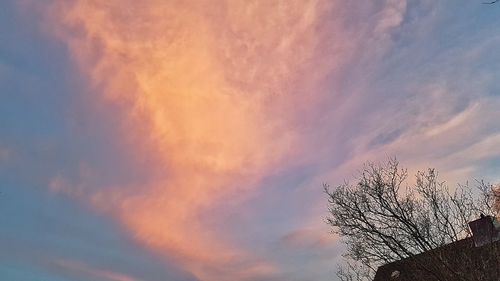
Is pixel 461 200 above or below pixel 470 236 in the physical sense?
above

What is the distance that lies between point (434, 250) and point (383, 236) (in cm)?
242

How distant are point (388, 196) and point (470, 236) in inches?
155

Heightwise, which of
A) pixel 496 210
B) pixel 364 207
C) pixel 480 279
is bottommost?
pixel 480 279

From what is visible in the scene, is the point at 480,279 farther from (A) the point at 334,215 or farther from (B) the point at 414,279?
(A) the point at 334,215

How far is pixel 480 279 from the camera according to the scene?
16.2 meters

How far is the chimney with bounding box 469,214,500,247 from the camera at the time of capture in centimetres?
1781

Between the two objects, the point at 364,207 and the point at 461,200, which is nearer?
the point at 461,200

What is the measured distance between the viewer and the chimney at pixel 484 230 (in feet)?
58.4

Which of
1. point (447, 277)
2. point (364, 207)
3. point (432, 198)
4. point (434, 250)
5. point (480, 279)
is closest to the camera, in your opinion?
point (480, 279)

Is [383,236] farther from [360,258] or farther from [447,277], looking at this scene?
[447,277]

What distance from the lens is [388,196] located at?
21.2 m

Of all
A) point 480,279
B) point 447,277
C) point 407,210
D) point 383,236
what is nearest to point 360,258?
point 383,236

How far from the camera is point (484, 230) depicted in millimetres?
18203

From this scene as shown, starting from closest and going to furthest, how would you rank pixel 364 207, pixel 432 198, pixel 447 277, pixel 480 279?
pixel 480 279 < pixel 447 277 < pixel 432 198 < pixel 364 207
